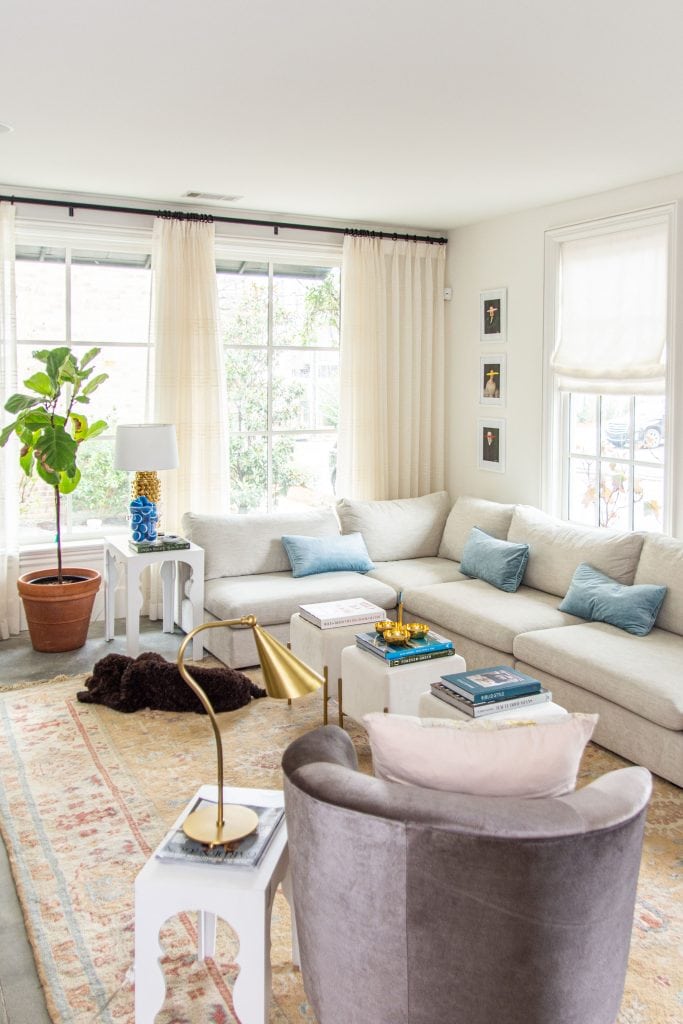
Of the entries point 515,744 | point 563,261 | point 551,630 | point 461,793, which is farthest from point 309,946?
point 563,261

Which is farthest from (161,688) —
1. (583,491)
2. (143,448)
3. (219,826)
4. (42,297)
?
(583,491)

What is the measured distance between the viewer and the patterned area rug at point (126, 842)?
231 centimetres

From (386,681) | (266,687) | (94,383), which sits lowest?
(386,681)

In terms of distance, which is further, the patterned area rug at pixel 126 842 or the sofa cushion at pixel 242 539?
the sofa cushion at pixel 242 539

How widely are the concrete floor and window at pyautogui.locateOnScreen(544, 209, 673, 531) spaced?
2544mm

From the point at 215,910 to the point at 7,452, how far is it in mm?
3789

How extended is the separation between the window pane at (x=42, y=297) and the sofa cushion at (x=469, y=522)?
2.65 metres

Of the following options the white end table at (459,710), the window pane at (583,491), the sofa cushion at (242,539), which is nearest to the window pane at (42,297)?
the sofa cushion at (242,539)

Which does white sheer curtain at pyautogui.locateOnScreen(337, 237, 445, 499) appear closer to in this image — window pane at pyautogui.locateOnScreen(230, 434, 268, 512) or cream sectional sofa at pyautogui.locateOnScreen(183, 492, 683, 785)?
cream sectional sofa at pyautogui.locateOnScreen(183, 492, 683, 785)

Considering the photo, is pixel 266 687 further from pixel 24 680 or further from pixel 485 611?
pixel 24 680

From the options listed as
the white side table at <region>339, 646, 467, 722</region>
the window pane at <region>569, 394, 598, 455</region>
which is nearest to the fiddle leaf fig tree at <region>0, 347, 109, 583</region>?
the white side table at <region>339, 646, 467, 722</region>

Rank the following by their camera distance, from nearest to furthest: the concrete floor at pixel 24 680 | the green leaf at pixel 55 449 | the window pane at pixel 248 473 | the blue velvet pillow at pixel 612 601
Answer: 1. the concrete floor at pixel 24 680
2. the blue velvet pillow at pixel 612 601
3. the green leaf at pixel 55 449
4. the window pane at pixel 248 473

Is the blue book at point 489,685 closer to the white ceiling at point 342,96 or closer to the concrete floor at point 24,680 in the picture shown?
the concrete floor at point 24,680

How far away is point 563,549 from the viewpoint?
4.84m
